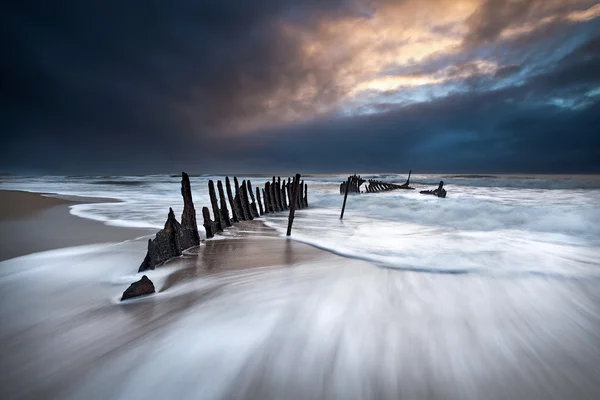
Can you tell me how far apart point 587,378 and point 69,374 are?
340 cm

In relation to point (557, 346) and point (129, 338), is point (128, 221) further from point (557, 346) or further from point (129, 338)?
point (557, 346)

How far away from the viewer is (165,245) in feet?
14.7

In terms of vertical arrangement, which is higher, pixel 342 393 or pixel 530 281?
pixel 342 393

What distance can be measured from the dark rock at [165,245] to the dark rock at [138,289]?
3.14 feet

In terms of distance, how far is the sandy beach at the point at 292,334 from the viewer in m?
1.83

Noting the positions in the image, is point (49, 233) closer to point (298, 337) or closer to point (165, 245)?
point (165, 245)

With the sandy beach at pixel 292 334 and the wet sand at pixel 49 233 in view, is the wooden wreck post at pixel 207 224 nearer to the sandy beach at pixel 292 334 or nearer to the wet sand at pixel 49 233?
the wet sand at pixel 49 233

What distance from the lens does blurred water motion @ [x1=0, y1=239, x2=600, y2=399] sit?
1.83 m

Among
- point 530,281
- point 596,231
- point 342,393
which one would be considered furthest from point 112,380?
point 596,231

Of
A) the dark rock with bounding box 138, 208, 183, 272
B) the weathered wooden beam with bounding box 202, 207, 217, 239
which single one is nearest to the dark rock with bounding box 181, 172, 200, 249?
the dark rock with bounding box 138, 208, 183, 272

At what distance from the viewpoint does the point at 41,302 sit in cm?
293

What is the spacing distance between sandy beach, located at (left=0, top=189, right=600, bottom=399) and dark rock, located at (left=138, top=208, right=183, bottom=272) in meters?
0.18

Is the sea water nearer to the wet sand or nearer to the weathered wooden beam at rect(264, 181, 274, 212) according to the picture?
the wet sand

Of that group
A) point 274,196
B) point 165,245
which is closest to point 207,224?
point 165,245
